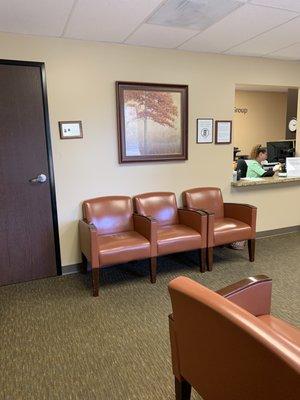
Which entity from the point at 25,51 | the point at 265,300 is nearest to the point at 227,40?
the point at 25,51

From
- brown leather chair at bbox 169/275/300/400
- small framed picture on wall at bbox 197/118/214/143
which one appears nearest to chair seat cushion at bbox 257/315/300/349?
brown leather chair at bbox 169/275/300/400

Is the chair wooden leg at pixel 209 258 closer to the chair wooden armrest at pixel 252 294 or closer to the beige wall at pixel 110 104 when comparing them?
the beige wall at pixel 110 104

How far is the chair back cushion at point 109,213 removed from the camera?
126 inches

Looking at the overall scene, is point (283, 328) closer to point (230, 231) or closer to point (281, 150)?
point (230, 231)

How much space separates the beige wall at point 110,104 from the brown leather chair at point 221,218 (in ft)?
0.58

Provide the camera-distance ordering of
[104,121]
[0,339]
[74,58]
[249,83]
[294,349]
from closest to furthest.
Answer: [294,349], [0,339], [74,58], [104,121], [249,83]

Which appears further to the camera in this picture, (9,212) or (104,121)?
(104,121)

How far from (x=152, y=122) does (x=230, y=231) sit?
60.9 inches

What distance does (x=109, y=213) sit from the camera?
3266 mm

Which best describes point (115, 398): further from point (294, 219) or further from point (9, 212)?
point (294, 219)

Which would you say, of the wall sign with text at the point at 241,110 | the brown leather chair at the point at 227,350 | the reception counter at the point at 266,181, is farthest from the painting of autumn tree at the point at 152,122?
the wall sign with text at the point at 241,110

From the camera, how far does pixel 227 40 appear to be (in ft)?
10.5

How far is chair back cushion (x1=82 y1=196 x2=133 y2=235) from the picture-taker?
3.20 metres

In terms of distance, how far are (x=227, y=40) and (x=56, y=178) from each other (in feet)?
A: 7.77
